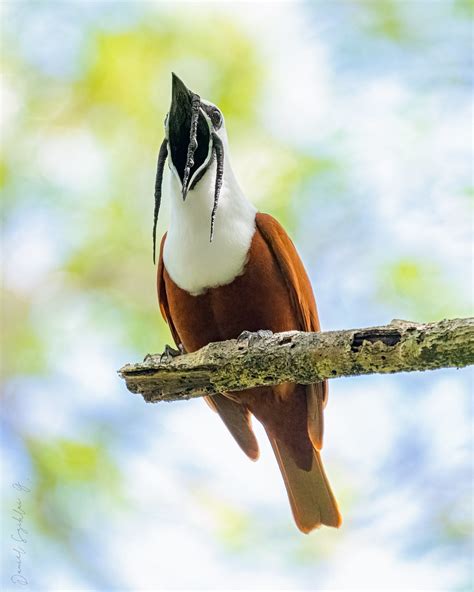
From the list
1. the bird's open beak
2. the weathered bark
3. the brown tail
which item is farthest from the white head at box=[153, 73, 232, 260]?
the brown tail

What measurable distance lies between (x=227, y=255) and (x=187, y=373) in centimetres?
89

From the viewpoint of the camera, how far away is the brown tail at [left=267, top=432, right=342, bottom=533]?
20.8 feet

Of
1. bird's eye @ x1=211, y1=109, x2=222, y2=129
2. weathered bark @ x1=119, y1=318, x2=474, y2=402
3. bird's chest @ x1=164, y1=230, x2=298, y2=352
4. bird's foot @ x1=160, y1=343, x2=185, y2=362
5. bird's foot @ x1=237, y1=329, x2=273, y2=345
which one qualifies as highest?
bird's eye @ x1=211, y1=109, x2=222, y2=129

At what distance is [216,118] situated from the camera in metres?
5.67

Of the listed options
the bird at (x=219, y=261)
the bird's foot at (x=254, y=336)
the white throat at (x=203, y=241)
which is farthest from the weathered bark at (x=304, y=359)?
the white throat at (x=203, y=241)

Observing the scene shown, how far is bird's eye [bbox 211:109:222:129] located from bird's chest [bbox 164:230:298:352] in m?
0.74

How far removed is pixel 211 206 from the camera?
5.47 meters

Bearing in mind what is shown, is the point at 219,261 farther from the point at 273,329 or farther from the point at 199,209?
the point at 273,329

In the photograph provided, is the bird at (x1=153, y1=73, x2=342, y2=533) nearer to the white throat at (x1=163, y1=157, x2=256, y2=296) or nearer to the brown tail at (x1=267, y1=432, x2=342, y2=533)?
the white throat at (x1=163, y1=157, x2=256, y2=296)

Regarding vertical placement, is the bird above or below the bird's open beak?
below

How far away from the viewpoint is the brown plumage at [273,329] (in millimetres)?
5508

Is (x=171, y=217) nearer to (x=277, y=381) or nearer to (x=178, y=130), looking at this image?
(x=178, y=130)

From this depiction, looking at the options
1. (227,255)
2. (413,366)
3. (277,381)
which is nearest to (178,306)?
(227,255)

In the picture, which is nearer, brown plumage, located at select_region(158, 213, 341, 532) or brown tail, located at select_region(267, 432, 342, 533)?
brown plumage, located at select_region(158, 213, 341, 532)
